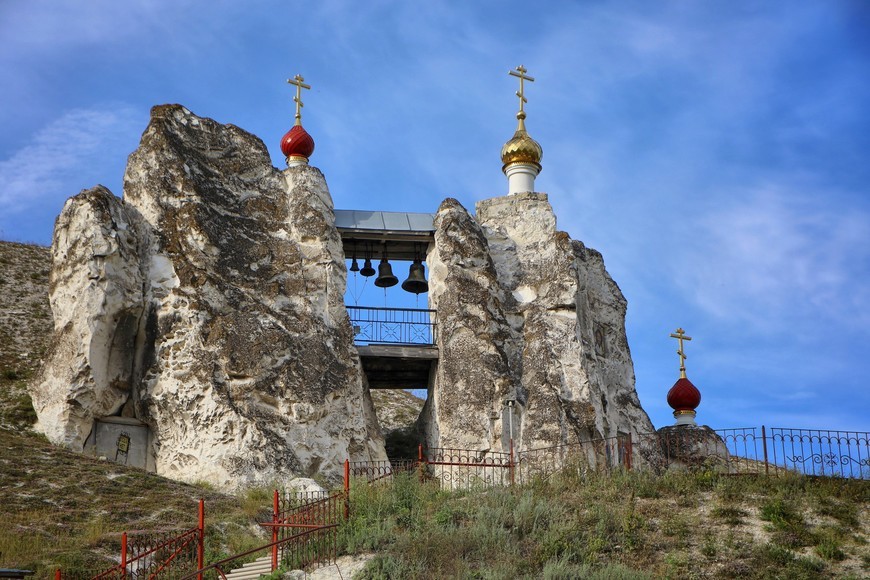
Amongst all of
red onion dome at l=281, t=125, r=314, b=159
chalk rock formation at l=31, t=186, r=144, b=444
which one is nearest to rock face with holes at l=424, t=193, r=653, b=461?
red onion dome at l=281, t=125, r=314, b=159

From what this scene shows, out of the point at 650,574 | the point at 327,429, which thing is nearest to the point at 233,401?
the point at 327,429

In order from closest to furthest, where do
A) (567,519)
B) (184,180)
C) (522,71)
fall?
(567,519) < (184,180) < (522,71)

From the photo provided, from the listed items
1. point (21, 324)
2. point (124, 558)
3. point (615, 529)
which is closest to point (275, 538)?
point (124, 558)

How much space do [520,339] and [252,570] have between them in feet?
33.6

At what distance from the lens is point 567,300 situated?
27.5 m

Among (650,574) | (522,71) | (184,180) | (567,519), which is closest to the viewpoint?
(650,574)

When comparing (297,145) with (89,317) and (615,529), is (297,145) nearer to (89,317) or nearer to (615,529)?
(89,317)

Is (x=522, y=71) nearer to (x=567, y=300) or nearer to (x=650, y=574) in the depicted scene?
(x=567, y=300)

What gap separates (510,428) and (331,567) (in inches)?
306

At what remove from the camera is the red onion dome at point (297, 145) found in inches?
1131

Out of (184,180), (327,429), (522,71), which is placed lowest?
(327,429)

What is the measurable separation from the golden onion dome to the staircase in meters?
13.1

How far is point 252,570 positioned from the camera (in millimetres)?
18812

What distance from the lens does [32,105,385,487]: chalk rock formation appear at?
79.5 ft
